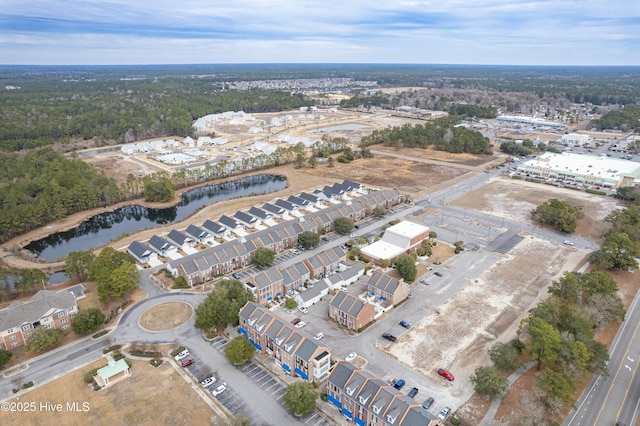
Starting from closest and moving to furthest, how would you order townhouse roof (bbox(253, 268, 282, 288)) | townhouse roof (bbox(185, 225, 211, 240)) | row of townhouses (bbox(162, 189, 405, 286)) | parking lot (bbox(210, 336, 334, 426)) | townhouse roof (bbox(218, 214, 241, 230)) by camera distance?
parking lot (bbox(210, 336, 334, 426)) → townhouse roof (bbox(253, 268, 282, 288)) → row of townhouses (bbox(162, 189, 405, 286)) → townhouse roof (bbox(185, 225, 211, 240)) → townhouse roof (bbox(218, 214, 241, 230))

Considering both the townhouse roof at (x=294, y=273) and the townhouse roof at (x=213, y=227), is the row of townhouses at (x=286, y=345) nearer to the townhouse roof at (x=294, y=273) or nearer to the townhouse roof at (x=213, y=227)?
the townhouse roof at (x=294, y=273)

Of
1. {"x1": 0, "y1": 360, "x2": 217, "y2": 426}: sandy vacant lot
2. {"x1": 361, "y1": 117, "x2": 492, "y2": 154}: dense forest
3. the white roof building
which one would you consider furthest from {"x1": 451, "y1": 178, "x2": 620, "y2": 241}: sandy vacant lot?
{"x1": 0, "y1": 360, "x2": 217, "y2": 426}: sandy vacant lot

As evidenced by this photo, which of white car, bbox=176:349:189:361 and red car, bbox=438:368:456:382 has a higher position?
red car, bbox=438:368:456:382

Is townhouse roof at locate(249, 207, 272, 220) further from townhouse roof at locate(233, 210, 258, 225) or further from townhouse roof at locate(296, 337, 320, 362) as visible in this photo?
townhouse roof at locate(296, 337, 320, 362)

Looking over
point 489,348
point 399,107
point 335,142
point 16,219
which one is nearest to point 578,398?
point 489,348

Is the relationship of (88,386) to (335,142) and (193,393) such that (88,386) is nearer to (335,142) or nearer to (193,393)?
(193,393)

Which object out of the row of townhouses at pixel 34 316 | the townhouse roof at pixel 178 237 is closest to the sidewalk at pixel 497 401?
the row of townhouses at pixel 34 316

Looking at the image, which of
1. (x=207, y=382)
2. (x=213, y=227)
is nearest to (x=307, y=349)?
(x=207, y=382)
